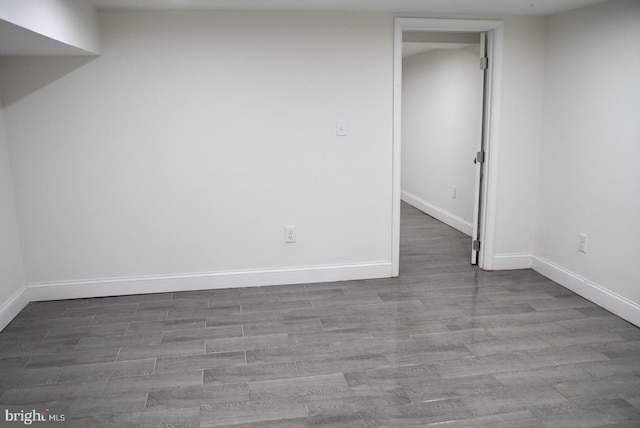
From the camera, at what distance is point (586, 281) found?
3.73 metres

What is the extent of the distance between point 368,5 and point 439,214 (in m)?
3.36

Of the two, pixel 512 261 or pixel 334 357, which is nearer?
pixel 334 357

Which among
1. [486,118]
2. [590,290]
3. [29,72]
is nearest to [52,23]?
[29,72]

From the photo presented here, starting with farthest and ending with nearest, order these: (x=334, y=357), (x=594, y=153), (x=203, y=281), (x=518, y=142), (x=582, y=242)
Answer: (x=518, y=142) < (x=203, y=281) < (x=582, y=242) < (x=594, y=153) < (x=334, y=357)

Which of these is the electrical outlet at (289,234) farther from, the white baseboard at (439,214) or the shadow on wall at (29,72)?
the white baseboard at (439,214)

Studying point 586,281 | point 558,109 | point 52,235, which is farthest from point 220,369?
point 558,109

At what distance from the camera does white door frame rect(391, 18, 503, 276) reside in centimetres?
394

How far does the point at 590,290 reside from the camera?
12.1 feet

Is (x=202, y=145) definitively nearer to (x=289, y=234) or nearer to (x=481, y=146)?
(x=289, y=234)

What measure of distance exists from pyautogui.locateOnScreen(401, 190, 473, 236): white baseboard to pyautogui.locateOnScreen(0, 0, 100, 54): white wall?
4071 millimetres

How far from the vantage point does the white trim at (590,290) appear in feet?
10.8

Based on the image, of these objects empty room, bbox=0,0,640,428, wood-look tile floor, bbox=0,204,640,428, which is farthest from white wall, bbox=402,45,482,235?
wood-look tile floor, bbox=0,204,640,428

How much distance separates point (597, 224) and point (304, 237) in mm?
2179

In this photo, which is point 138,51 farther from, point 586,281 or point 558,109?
point 586,281
